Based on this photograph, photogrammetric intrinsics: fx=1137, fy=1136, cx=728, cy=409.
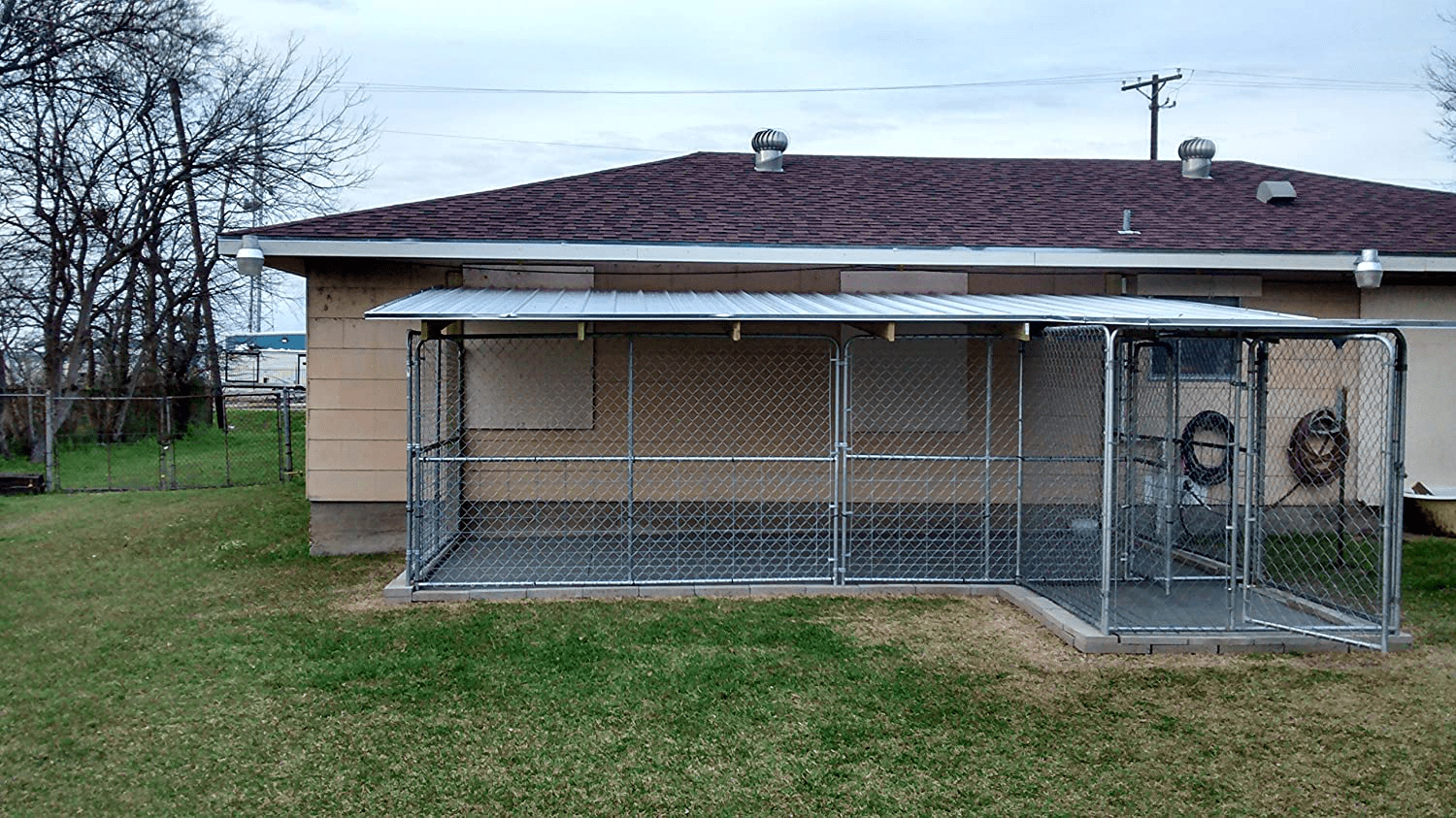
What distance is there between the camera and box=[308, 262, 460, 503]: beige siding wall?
9.43m

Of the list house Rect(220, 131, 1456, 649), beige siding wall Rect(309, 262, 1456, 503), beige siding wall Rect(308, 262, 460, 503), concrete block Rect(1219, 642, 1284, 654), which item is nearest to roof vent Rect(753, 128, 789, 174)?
house Rect(220, 131, 1456, 649)

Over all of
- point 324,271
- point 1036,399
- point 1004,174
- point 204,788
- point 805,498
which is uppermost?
point 1004,174

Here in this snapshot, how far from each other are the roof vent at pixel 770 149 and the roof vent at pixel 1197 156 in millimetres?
4548

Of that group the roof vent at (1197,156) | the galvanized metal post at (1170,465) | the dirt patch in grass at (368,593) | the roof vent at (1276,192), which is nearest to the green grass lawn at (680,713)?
the dirt patch in grass at (368,593)

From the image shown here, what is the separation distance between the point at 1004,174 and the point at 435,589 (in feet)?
25.9

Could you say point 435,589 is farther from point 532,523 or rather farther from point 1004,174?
point 1004,174

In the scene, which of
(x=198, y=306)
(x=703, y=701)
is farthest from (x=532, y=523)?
(x=198, y=306)

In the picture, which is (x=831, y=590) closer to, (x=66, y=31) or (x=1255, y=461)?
(x=1255, y=461)

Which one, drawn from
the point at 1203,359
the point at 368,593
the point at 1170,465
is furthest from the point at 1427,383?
the point at 368,593

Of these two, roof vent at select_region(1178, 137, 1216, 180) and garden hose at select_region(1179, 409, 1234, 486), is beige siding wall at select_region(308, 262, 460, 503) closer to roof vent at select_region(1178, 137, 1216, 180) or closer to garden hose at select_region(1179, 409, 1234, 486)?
garden hose at select_region(1179, 409, 1234, 486)

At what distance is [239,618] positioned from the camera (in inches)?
290

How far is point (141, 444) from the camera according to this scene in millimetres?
20797

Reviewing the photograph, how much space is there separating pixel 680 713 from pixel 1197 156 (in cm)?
1014

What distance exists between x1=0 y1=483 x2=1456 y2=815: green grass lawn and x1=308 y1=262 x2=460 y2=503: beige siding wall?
165 cm
